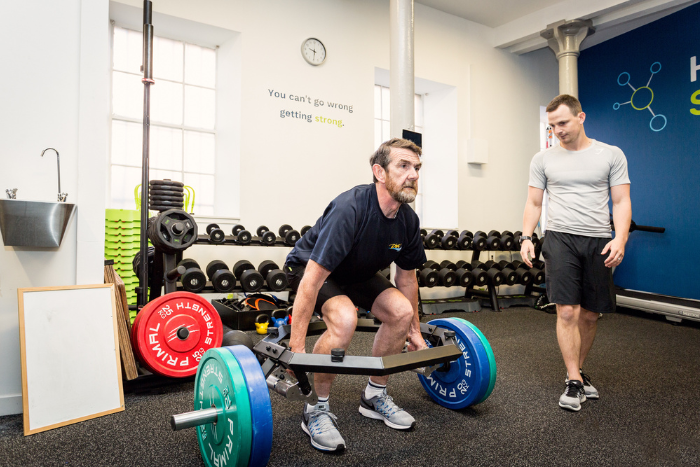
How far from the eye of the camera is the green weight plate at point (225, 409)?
1.17 meters

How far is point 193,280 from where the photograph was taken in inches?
121

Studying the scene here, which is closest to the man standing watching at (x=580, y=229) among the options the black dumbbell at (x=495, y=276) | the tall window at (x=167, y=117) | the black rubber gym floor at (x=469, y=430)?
the black rubber gym floor at (x=469, y=430)

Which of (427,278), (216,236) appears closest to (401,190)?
(216,236)

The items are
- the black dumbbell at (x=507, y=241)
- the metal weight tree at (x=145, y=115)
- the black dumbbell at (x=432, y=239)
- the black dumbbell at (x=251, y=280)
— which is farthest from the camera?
the black dumbbell at (x=507, y=241)

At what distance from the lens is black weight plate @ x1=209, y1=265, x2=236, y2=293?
324cm

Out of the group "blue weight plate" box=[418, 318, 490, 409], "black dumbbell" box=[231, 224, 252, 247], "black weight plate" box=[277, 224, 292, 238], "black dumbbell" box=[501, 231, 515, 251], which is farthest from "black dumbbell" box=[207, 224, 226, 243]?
"black dumbbell" box=[501, 231, 515, 251]

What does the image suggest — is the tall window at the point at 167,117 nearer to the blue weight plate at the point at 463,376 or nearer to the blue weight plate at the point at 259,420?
the blue weight plate at the point at 463,376

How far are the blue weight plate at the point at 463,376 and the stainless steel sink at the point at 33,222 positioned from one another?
163 cm

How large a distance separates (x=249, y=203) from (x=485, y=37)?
391cm

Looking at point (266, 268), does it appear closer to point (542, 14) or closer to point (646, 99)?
point (542, 14)

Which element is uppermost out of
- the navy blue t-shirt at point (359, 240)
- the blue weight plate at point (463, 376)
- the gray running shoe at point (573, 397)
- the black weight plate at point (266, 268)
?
the navy blue t-shirt at point (359, 240)

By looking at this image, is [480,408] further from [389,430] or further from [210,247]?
[210,247]

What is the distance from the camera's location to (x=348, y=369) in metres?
1.35

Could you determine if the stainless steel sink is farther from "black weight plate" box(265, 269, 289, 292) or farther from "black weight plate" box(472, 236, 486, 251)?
"black weight plate" box(472, 236, 486, 251)
